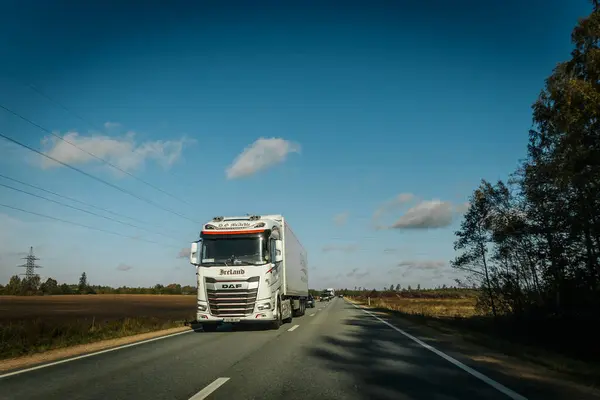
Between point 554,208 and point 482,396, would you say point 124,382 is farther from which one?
point 554,208

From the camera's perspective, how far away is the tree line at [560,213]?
15383mm

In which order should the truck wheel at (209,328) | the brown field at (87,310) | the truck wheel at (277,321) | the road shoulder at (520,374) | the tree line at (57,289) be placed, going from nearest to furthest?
the road shoulder at (520,374), the truck wheel at (277,321), the truck wheel at (209,328), the brown field at (87,310), the tree line at (57,289)

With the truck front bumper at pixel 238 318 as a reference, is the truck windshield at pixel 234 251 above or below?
above

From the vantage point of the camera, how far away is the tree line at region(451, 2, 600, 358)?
50.5ft

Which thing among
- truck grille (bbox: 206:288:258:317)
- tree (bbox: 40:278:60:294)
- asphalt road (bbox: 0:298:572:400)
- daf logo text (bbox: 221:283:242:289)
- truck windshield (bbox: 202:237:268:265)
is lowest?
asphalt road (bbox: 0:298:572:400)

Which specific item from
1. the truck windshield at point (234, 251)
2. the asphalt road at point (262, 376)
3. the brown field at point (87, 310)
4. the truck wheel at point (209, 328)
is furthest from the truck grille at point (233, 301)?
the brown field at point (87, 310)

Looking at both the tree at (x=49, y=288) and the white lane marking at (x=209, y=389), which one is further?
the tree at (x=49, y=288)

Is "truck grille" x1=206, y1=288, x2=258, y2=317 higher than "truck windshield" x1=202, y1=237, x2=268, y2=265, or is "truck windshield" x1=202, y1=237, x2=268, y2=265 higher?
"truck windshield" x1=202, y1=237, x2=268, y2=265

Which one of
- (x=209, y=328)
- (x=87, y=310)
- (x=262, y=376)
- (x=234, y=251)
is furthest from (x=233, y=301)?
(x=87, y=310)

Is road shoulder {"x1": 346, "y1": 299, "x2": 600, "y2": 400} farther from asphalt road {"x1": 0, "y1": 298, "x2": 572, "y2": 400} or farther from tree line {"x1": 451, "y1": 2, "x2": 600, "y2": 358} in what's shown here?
tree line {"x1": 451, "y1": 2, "x2": 600, "y2": 358}

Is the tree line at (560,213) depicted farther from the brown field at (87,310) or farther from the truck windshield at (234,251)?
the brown field at (87,310)

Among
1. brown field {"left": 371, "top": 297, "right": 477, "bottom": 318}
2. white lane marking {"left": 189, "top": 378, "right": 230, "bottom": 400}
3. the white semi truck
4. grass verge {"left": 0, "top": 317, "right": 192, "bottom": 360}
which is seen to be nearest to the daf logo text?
the white semi truck

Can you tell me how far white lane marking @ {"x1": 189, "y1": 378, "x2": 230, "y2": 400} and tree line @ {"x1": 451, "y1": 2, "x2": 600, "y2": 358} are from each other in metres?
13.6

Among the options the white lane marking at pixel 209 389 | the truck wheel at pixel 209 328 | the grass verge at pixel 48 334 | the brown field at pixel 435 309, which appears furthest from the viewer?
the brown field at pixel 435 309
